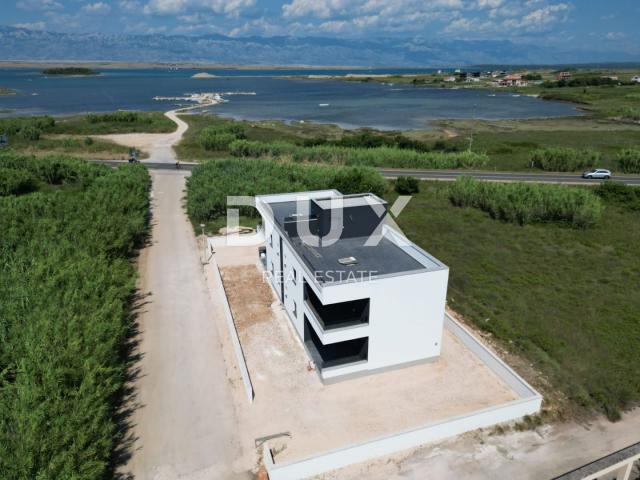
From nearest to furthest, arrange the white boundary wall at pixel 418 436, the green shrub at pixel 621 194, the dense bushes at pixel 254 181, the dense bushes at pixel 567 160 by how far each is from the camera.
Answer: the white boundary wall at pixel 418 436 → the dense bushes at pixel 254 181 → the green shrub at pixel 621 194 → the dense bushes at pixel 567 160

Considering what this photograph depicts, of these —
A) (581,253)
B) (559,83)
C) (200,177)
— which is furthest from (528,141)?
(559,83)

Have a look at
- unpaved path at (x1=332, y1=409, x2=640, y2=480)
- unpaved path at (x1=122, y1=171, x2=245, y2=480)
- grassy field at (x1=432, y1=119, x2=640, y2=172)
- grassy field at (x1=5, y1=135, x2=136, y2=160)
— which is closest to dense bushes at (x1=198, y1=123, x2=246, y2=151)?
grassy field at (x1=5, y1=135, x2=136, y2=160)

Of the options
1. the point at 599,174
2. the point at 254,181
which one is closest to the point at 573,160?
the point at 599,174

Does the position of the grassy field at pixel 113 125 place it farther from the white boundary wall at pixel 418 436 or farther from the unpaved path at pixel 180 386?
the white boundary wall at pixel 418 436

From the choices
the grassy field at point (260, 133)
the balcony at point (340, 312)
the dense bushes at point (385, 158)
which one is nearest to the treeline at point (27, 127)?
the grassy field at point (260, 133)

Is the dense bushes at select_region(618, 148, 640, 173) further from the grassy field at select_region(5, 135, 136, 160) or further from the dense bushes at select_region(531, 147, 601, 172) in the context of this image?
the grassy field at select_region(5, 135, 136, 160)

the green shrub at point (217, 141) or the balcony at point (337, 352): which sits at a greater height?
the green shrub at point (217, 141)
